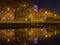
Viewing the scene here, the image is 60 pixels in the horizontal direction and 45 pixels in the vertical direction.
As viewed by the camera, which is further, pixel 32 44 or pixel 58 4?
pixel 58 4

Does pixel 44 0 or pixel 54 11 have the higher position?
pixel 44 0

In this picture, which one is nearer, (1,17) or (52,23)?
(52,23)

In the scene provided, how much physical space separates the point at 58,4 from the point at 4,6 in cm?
97

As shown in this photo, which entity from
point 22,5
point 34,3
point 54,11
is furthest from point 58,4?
point 22,5

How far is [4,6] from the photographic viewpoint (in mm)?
2789

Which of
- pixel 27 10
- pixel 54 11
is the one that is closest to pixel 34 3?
pixel 27 10

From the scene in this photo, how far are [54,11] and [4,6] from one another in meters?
0.88

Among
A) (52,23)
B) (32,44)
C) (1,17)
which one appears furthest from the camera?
(1,17)

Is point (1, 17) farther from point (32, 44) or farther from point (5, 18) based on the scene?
point (32, 44)

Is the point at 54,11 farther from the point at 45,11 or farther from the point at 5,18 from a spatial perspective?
the point at 5,18

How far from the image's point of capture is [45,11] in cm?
286

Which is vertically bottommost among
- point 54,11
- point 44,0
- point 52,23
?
point 52,23

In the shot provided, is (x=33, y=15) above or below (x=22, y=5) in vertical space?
below

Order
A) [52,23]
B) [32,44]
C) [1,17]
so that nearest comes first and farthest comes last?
[32,44], [52,23], [1,17]
